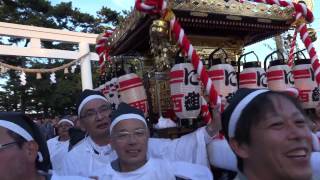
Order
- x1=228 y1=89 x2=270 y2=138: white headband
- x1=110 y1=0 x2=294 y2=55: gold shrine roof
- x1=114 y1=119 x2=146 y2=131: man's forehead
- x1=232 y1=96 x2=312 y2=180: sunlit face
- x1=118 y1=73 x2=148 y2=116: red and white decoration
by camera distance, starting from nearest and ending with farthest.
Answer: x1=232 y1=96 x2=312 y2=180: sunlit face, x1=228 y1=89 x2=270 y2=138: white headband, x1=114 y1=119 x2=146 y2=131: man's forehead, x1=118 y1=73 x2=148 y2=116: red and white decoration, x1=110 y1=0 x2=294 y2=55: gold shrine roof

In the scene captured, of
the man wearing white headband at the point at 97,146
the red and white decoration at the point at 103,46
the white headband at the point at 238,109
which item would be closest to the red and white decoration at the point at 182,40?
the man wearing white headband at the point at 97,146

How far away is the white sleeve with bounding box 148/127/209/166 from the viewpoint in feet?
8.73

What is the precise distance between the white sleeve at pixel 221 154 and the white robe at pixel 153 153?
0.17ft

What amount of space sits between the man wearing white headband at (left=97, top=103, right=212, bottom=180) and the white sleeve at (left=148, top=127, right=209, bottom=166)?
0.19 m

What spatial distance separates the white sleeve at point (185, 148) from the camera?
8.73 feet

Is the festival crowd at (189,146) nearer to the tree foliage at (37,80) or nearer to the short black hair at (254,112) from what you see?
the short black hair at (254,112)

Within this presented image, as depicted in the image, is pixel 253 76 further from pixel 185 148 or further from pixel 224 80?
pixel 185 148

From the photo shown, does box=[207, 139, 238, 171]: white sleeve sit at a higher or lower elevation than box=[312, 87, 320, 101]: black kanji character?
lower

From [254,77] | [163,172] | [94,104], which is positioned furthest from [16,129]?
[254,77]

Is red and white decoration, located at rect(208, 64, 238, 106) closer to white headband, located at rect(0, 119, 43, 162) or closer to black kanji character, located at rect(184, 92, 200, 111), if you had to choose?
black kanji character, located at rect(184, 92, 200, 111)

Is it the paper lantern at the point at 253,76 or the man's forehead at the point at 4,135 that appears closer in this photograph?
the man's forehead at the point at 4,135

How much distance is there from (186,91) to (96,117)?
771 mm

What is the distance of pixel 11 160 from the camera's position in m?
1.84

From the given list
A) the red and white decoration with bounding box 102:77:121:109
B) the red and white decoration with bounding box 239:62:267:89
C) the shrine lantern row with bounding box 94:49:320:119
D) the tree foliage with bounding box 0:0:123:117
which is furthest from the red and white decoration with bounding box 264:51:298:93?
the tree foliage with bounding box 0:0:123:117
